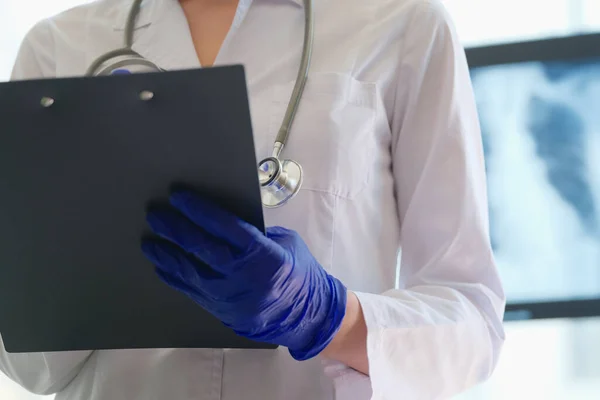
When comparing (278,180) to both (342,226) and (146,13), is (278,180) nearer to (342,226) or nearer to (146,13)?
(342,226)

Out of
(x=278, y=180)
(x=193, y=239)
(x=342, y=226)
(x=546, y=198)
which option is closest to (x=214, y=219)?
(x=193, y=239)

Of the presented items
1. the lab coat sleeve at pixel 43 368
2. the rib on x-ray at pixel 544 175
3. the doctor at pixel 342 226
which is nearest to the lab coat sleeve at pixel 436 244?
the doctor at pixel 342 226

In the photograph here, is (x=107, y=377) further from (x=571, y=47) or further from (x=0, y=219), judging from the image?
(x=571, y=47)

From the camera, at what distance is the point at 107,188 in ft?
1.83

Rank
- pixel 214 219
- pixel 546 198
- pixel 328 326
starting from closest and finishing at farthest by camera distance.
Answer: pixel 214 219
pixel 328 326
pixel 546 198

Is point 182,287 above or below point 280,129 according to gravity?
below

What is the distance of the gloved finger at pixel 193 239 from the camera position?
543mm

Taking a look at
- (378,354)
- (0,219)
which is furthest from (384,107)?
(0,219)

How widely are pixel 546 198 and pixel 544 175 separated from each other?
0.05m

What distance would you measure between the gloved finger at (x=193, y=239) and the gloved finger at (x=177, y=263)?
0.01 meters

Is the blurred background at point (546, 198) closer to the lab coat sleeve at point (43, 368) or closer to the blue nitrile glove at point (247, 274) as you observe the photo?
the lab coat sleeve at point (43, 368)

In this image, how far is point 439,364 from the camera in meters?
0.71

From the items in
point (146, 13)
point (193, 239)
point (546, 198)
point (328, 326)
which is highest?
point (146, 13)

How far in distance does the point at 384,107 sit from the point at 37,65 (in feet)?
1.74
